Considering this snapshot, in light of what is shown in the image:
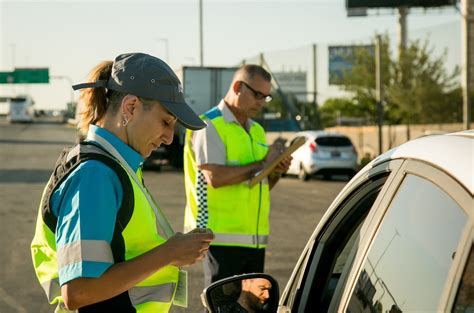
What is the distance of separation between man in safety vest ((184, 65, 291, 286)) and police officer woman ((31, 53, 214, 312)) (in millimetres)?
2225

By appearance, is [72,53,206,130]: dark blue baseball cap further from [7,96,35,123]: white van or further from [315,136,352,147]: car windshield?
[7,96,35,123]: white van

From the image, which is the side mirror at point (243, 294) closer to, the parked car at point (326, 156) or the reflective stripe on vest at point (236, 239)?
the reflective stripe on vest at point (236, 239)

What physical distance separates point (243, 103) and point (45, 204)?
2705mm

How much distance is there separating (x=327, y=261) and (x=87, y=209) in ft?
2.92

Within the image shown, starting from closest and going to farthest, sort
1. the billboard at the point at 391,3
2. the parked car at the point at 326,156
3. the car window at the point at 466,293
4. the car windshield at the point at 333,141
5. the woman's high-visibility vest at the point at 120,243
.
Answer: the car window at the point at 466,293, the woman's high-visibility vest at the point at 120,243, the parked car at the point at 326,156, the car windshield at the point at 333,141, the billboard at the point at 391,3

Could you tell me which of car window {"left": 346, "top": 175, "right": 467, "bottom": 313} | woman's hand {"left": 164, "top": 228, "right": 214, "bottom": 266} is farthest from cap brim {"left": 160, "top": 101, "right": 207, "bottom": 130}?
car window {"left": 346, "top": 175, "right": 467, "bottom": 313}

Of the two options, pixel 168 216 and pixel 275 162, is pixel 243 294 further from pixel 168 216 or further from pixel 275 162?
pixel 168 216

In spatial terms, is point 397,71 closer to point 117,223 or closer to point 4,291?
point 4,291

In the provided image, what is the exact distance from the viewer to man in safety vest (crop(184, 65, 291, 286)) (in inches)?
213

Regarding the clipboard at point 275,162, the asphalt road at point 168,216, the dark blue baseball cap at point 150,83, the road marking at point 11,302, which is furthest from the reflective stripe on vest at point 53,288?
the road marking at point 11,302

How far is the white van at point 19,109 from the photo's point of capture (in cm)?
9450

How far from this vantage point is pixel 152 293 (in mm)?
3072

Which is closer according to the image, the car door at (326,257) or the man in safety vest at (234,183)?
the car door at (326,257)

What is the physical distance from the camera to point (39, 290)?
928cm
